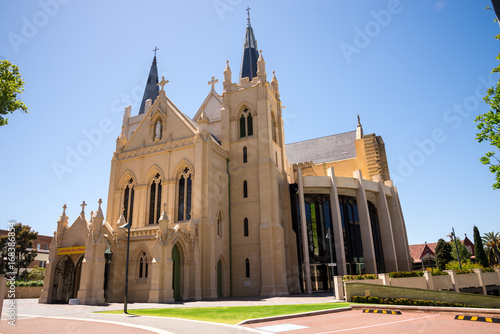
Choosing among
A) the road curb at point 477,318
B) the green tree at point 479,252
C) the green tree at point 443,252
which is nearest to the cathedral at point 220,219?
the road curb at point 477,318

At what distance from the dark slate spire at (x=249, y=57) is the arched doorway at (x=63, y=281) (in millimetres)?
27519

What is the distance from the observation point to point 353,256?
37250mm

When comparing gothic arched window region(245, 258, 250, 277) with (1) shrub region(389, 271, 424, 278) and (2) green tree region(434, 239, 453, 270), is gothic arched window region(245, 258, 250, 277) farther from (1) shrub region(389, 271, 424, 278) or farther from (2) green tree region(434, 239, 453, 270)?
(2) green tree region(434, 239, 453, 270)

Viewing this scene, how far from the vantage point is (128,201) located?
34.1 metres

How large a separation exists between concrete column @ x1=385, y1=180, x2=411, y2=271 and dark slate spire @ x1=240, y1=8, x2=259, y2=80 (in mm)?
22771

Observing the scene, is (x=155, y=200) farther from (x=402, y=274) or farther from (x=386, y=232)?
(x=386, y=232)

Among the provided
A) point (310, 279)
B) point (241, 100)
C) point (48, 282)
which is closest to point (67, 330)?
point (48, 282)

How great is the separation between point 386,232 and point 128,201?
28.6m

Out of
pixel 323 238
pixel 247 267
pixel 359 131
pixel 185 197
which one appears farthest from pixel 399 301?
pixel 359 131

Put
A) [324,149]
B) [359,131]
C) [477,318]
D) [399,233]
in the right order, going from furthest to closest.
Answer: [324,149]
[359,131]
[399,233]
[477,318]

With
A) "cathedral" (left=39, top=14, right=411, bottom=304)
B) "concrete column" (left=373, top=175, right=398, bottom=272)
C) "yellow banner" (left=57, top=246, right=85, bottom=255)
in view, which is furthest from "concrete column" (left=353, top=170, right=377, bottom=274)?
"yellow banner" (left=57, top=246, right=85, bottom=255)

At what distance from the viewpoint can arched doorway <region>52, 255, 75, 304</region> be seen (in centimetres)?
2617

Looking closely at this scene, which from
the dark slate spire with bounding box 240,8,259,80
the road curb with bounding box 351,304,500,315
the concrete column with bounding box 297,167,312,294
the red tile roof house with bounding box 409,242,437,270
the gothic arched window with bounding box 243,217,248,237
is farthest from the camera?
the red tile roof house with bounding box 409,242,437,270

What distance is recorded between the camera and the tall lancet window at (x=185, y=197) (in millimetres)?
31078
